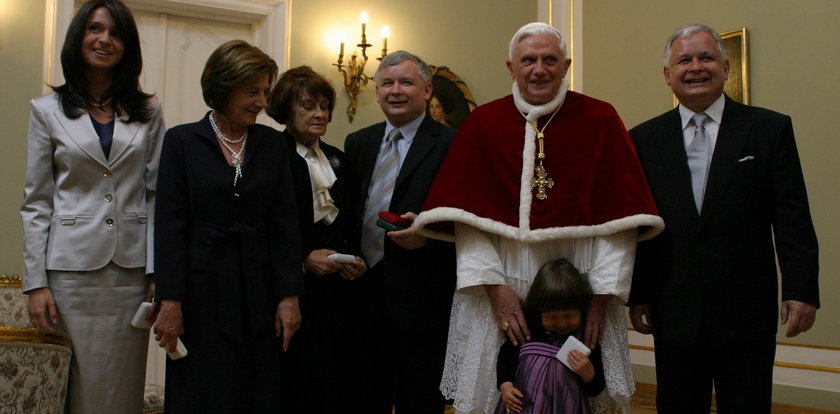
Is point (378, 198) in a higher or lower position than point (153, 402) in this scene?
higher

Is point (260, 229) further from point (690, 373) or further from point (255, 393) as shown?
point (690, 373)

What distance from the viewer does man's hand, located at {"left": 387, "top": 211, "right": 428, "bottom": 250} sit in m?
2.68

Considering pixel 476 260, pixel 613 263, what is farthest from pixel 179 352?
pixel 613 263

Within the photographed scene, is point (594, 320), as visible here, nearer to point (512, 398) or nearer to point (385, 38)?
point (512, 398)

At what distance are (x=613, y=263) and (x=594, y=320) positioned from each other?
7.5 inches

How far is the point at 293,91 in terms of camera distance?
9.55 feet

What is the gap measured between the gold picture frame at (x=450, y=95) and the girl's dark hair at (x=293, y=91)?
124 inches

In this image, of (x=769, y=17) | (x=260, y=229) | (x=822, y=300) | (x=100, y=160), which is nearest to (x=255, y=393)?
(x=260, y=229)

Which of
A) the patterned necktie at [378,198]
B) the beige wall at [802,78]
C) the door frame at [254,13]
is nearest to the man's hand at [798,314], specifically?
the patterned necktie at [378,198]

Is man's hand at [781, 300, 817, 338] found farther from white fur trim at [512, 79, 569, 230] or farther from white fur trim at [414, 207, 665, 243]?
white fur trim at [512, 79, 569, 230]

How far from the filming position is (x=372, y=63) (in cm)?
573

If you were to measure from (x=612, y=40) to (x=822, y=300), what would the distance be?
253 centimetres

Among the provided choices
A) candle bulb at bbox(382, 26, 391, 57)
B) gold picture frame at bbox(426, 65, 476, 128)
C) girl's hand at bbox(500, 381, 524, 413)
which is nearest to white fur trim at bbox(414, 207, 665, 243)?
girl's hand at bbox(500, 381, 524, 413)

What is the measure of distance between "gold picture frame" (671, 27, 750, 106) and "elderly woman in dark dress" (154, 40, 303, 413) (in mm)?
3314
